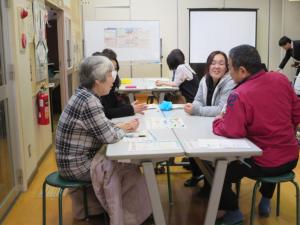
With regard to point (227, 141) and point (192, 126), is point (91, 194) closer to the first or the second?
point (192, 126)

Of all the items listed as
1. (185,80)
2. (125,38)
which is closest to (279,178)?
(185,80)

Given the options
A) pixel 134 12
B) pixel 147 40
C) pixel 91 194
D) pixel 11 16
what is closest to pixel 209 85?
pixel 91 194

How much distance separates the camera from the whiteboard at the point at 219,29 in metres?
8.05

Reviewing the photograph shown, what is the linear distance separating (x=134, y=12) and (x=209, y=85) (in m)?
5.47

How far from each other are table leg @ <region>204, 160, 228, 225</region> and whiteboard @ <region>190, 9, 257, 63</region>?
6.45m

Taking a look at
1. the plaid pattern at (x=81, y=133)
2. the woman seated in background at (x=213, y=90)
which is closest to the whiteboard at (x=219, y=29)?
the woman seated in background at (x=213, y=90)

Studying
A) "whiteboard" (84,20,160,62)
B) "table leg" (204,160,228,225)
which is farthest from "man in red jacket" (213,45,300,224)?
"whiteboard" (84,20,160,62)

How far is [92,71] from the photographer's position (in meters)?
2.16

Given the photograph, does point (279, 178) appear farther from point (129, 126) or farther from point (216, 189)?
point (129, 126)

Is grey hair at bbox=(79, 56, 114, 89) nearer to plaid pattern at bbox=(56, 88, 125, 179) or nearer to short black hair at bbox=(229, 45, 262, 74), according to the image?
plaid pattern at bbox=(56, 88, 125, 179)

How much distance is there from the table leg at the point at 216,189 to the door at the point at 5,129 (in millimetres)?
1561

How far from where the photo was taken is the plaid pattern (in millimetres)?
2068

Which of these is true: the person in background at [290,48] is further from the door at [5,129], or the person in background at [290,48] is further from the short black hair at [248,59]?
the door at [5,129]

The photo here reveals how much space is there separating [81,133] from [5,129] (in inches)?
40.4
